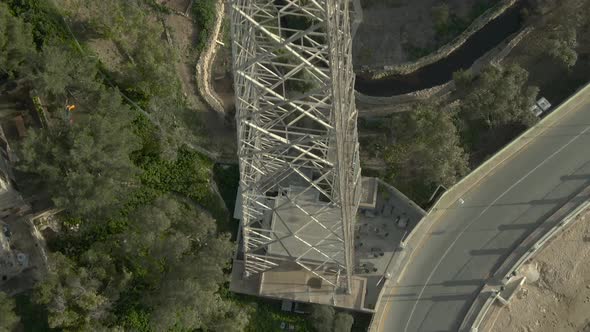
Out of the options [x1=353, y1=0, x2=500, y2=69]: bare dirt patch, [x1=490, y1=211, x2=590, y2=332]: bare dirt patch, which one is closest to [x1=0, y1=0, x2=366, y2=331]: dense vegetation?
[x1=490, y1=211, x2=590, y2=332]: bare dirt patch

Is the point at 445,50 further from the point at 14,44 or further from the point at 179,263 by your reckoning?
the point at 14,44

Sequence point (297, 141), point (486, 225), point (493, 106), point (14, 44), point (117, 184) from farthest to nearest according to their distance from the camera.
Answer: point (486, 225) < point (493, 106) < point (117, 184) < point (14, 44) < point (297, 141)

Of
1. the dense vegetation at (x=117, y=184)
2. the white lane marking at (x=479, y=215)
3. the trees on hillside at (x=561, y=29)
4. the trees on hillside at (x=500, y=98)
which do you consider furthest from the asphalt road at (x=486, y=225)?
the dense vegetation at (x=117, y=184)

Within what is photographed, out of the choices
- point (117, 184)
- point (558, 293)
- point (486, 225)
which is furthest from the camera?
point (486, 225)

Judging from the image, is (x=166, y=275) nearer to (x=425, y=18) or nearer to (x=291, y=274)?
(x=291, y=274)

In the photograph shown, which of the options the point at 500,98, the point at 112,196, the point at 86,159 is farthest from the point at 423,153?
the point at 86,159

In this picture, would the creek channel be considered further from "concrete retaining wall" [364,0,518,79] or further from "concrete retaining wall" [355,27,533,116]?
"concrete retaining wall" [355,27,533,116]

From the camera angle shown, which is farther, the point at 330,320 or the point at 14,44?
the point at 330,320
